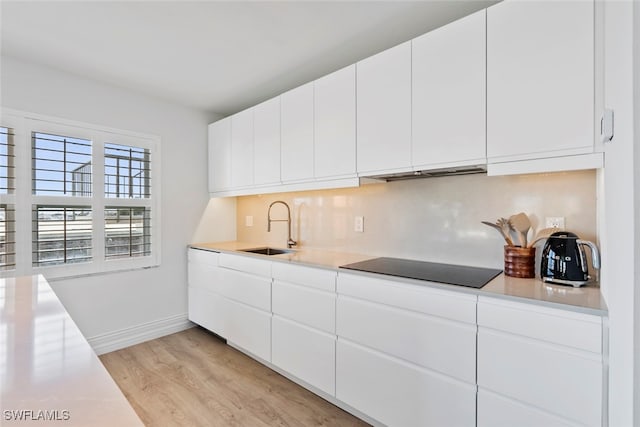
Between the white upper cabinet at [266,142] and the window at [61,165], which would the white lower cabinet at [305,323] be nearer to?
the white upper cabinet at [266,142]

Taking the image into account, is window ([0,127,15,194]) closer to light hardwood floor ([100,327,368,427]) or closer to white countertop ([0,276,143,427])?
light hardwood floor ([100,327,368,427])

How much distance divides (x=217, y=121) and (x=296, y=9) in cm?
202

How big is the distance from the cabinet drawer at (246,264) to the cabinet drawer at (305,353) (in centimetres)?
37

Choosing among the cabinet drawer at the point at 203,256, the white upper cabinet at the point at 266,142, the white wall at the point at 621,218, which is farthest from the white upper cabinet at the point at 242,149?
the white wall at the point at 621,218

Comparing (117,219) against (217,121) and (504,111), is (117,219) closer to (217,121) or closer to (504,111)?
(217,121)

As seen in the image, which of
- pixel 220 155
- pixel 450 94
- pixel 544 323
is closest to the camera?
pixel 544 323

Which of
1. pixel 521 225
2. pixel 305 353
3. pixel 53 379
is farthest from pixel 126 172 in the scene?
pixel 521 225

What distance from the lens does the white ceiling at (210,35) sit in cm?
176

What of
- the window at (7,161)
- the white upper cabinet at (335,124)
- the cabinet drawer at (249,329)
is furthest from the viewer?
the cabinet drawer at (249,329)

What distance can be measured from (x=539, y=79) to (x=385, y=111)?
2.61 feet

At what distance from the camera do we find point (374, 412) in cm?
173

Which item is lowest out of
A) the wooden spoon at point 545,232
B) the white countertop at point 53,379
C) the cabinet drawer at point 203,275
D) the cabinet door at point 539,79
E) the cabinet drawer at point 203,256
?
the cabinet drawer at point 203,275

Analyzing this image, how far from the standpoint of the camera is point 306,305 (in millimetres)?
2100

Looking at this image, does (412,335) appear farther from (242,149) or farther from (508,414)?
(242,149)
